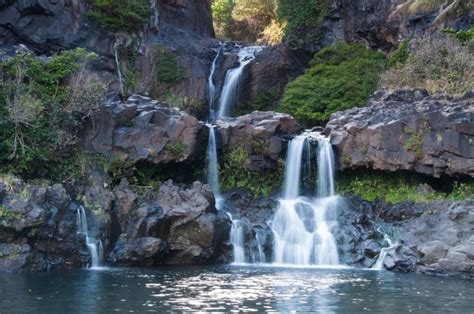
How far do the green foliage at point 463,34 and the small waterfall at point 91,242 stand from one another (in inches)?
714

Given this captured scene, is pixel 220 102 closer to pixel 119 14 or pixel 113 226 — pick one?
pixel 119 14

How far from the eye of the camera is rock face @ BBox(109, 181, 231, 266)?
74.1ft

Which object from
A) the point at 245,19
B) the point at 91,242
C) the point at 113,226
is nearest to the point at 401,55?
the point at 113,226

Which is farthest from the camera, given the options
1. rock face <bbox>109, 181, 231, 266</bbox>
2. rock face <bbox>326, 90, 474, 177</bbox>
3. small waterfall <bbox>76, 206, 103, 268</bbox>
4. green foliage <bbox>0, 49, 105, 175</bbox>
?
rock face <bbox>326, 90, 474, 177</bbox>

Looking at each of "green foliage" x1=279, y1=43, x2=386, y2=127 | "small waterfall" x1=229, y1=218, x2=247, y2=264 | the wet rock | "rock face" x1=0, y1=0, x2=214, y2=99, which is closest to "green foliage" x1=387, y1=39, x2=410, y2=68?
"green foliage" x1=279, y1=43, x2=386, y2=127

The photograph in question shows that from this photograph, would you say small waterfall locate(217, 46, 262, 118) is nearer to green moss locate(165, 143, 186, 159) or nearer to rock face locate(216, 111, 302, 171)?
rock face locate(216, 111, 302, 171)

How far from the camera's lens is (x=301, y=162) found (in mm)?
27656

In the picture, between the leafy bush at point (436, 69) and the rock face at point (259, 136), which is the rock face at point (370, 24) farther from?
the rock face at point (259, 136)

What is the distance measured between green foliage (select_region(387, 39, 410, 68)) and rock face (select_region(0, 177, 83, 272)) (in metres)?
19.1

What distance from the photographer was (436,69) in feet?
100

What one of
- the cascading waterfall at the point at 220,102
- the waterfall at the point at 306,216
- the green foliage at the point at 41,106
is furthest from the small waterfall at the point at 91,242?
the waterfall at the point at 306,216

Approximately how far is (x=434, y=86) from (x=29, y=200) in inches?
706

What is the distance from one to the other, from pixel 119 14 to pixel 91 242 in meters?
16.2

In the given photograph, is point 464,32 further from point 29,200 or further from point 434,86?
point 29,200
